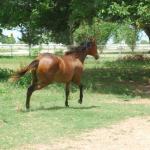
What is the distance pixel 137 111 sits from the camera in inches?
507

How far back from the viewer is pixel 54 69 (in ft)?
41.5

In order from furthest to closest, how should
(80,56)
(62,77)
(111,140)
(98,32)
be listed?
1. (98,32)
2. (80,56)
3. (62,77)
4. (111,140)

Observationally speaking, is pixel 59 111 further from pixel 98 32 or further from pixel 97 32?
pixel 98 32

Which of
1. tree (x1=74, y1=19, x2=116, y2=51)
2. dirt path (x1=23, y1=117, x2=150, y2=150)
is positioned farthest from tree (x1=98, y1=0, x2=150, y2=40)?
tree (x1=74, y1=19, x2=116, y2=51)

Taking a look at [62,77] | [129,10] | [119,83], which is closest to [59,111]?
[62,77]

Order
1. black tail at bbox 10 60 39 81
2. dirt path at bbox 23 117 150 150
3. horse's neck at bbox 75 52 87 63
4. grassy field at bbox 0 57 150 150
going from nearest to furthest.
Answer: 1. dirt path at bbox 23 117 150 150
2. grassy field at bbox 0 57 150 150
3. black tail at bbox 10 60 39 81
4. horse's neck at bbox 75 52 87 63

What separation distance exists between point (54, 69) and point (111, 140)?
3897 millimetres

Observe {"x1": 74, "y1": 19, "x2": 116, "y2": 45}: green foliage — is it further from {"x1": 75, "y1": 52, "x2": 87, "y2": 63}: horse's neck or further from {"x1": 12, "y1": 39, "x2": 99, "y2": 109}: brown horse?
{"x1": 12, "y1": 39, "x2": 99, "y2": 109}: brown horse

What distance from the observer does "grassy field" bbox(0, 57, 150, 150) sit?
958 cm

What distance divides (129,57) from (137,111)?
25085mm

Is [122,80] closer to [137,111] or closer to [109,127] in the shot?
[137,111]

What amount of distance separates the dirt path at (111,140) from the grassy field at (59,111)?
300 mm

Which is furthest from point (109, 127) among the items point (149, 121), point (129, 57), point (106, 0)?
point (129, 57)

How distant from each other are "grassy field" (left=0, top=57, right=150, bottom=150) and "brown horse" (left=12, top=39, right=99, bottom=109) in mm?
710
